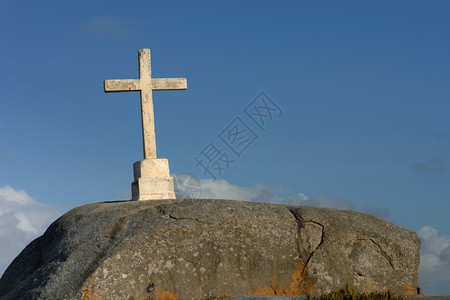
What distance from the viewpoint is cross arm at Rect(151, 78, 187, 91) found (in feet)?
44.2

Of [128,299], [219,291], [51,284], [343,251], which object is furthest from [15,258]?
[343,251]

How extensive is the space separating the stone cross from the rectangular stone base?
31 centimetres

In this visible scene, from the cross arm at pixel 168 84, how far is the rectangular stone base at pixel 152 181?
177 cm

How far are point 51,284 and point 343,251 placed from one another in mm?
4886

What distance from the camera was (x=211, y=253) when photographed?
9.48m

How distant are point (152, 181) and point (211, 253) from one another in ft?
11.2

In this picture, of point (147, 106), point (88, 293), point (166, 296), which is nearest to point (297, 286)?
point (166, 296)

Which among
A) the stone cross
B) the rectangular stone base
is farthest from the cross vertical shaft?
the rectangular stone base

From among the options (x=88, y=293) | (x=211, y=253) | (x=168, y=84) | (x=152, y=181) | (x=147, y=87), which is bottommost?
(x=88, y=293)

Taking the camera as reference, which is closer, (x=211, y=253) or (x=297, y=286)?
(x=211, y=253)

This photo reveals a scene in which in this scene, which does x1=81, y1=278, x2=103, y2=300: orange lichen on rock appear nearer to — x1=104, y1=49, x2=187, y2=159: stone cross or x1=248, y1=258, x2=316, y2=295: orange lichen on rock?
x1=248, y1=258, x2=316, y2=295: orange lichen on rock

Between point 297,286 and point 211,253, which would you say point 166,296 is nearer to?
point 211,253

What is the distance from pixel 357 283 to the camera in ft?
32.9

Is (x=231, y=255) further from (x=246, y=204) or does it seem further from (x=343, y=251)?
(x=343, y=251)
